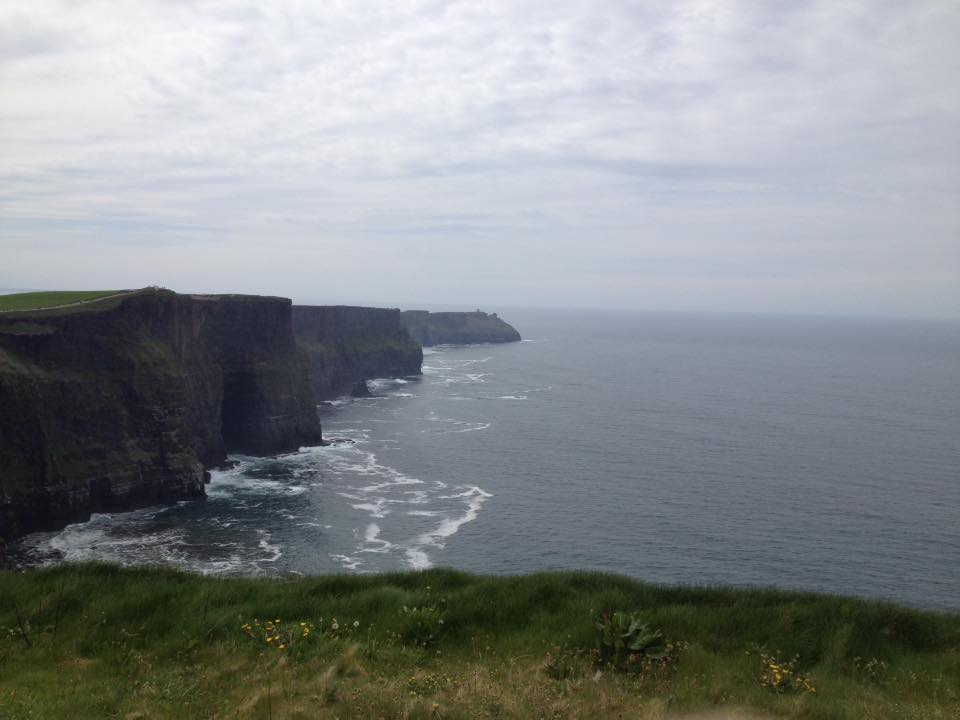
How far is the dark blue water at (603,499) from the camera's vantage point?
46.2 meters

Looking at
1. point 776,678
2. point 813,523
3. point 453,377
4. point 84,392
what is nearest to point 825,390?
point 453,377

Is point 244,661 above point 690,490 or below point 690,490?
above

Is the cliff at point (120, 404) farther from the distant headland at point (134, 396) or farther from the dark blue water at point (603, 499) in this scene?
the dark blue water at point (603, 499)

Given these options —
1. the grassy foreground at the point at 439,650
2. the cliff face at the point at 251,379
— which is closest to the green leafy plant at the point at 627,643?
the grassy foreground at the point at 439,650

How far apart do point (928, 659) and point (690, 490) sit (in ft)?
161

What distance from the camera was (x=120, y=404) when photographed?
2306 inches

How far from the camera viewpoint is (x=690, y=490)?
63312mm

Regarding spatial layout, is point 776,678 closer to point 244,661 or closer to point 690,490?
point 244,661

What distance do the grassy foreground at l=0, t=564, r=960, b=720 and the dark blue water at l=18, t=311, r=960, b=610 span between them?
26.7 meters

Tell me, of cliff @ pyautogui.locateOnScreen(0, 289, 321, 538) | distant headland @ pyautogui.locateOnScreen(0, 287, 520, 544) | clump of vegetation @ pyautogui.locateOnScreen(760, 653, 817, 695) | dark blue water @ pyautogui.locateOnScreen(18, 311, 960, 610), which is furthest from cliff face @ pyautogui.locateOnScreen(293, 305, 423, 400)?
clump of vegetation @ pyautogui.locateOnScreen(760, 653, 817, 695)

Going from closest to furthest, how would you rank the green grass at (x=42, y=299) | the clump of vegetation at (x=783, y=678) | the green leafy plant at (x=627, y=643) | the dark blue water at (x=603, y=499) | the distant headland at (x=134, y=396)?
the clump of vegetation at (x=783, y=678) < the green leafy plant at (x=627, y=643) < the dark blue water at (x=603, y=499) < the distant headland at (x=134, y=396) < the green grass at (x=42, y=299)

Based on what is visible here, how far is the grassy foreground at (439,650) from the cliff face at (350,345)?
3670 inches

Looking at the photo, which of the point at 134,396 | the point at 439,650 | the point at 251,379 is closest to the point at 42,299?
the point at 134,396

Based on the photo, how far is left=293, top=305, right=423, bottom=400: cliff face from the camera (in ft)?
406
